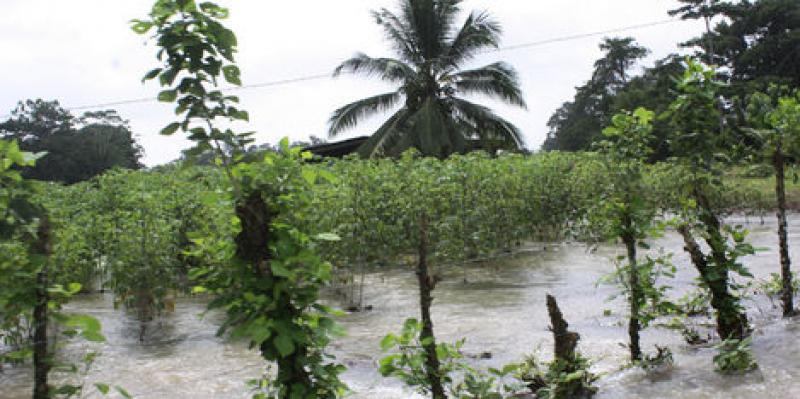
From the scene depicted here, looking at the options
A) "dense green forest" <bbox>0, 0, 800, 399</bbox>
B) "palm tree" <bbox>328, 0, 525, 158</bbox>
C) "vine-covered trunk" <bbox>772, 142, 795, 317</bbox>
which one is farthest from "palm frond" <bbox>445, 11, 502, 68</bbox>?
"vine-covered trunk" <bbox>772, 142, 795, 317</bbox>

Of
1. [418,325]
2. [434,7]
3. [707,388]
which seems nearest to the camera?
[418,325]

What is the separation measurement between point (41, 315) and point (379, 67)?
2085cm

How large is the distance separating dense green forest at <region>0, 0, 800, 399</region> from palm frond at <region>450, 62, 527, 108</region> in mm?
7703

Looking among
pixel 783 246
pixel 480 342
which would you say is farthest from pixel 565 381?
pixel 783 246

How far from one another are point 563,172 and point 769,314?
852 centimetres

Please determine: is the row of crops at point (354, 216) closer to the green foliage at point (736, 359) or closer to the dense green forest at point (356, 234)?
the dense green forest at point (356, 234)

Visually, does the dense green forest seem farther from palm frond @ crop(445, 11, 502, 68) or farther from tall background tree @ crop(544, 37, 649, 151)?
tall background tree @ crop(544, 37, 649, 151)

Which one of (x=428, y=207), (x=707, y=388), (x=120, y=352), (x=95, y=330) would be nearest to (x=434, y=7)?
(x=428, y=207)

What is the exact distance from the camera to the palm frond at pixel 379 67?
22469mm

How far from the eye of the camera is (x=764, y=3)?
33.9m

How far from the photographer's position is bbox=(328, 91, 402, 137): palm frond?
2295cm

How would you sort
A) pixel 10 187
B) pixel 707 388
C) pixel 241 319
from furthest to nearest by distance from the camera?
pixel 707 388
pixel 241 319
pixel 10 187

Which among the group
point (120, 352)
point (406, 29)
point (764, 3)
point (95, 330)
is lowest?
point (120, 352)

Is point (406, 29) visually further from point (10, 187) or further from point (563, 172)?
point (10, 187)
